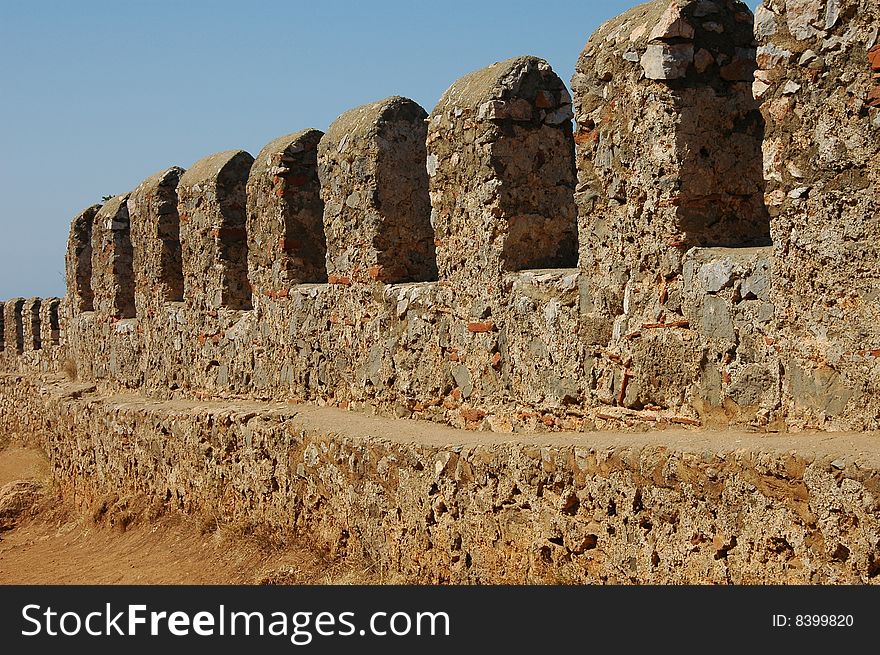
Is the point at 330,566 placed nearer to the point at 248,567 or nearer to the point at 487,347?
the point at 248,567

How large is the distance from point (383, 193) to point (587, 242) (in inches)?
76.1

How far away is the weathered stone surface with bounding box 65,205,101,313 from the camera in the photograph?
12.1m

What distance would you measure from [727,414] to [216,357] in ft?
17.0

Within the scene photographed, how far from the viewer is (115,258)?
35.9 ft

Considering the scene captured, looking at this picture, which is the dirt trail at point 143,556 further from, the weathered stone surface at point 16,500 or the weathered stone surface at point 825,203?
the weathered stone surface at point 825,203

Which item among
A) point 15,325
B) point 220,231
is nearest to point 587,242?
point 220,231

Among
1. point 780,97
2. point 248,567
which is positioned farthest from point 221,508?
point 780,97

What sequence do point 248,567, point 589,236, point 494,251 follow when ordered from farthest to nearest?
1. point 248,567
2. point 494,251
3. point 589,236

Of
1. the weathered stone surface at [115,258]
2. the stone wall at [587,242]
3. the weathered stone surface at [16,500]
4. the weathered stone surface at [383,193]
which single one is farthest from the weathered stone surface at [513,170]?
the weathered stone surface at [16,500]

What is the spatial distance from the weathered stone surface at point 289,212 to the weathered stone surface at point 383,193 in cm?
69

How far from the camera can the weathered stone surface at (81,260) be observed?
12.1m

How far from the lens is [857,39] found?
4.35 metres

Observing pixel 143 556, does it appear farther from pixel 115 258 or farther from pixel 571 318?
Answer: pixel 571 318

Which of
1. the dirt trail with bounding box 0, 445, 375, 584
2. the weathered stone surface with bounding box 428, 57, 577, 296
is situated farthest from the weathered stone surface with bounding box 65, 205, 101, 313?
the weathered stone surface with bounding box 428, 57, 577, 296
